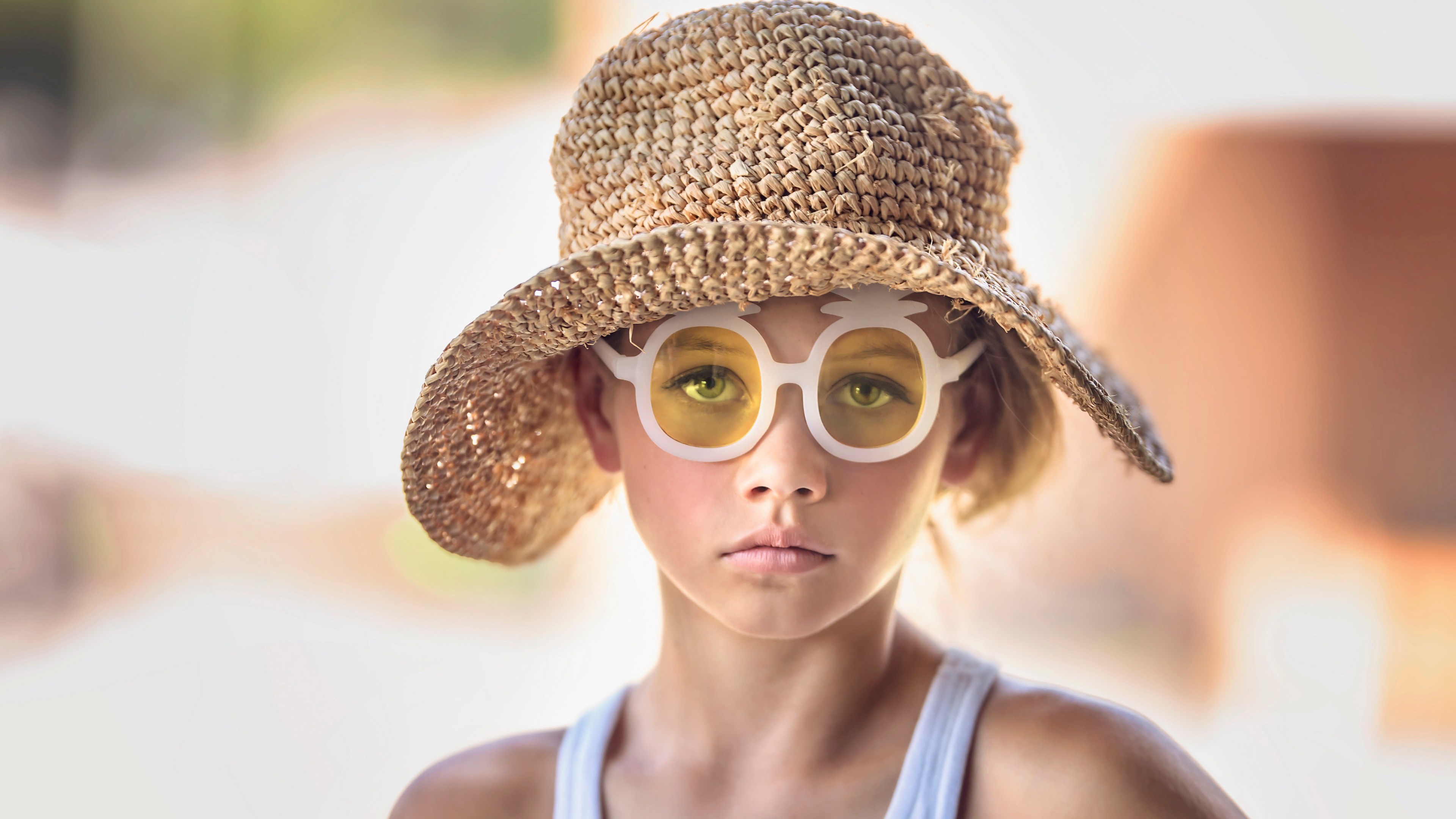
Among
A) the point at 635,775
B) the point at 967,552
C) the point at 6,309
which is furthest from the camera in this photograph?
the point at 6,309

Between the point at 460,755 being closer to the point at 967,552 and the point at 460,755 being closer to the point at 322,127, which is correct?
the point at 967,552

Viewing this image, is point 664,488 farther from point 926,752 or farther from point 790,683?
point 926,752

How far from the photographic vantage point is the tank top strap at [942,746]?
1.11m

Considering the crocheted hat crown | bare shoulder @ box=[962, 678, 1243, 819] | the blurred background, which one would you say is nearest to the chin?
bare shoulder @ box=[962, 678, 1243, 819]

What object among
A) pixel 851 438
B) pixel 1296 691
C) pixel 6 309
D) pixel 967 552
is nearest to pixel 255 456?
pixel 6 309

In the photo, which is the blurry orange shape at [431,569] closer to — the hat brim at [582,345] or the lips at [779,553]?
the hat brim at [582,345]

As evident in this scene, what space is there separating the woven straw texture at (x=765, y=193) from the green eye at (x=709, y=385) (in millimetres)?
70

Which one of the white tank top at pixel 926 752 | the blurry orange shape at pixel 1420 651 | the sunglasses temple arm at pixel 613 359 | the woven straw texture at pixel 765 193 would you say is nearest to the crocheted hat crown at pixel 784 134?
the woven straw texture at pixel 765 193

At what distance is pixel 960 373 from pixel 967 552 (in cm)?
131

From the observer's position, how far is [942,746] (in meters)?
1.15

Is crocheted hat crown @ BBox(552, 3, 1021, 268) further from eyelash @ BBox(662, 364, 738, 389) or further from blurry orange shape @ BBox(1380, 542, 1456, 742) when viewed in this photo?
blurry orange shape @ BBox(1380, 542, 1456, 742)

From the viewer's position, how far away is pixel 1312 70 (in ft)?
9.49

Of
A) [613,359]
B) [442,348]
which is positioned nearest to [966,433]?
[613,359]

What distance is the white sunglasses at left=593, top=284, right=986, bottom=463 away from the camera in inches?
40.8
